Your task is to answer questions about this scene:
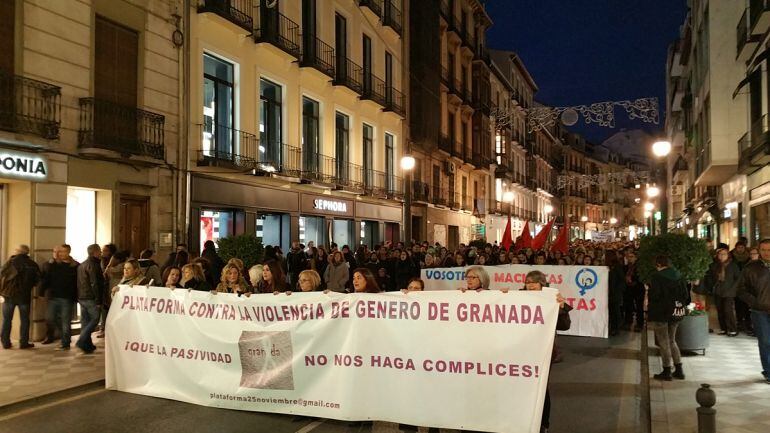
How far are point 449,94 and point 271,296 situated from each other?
32232 millimetres

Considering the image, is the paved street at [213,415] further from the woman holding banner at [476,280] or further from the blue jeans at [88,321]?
the blue jeans at [88,321]

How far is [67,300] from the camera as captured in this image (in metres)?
11.1

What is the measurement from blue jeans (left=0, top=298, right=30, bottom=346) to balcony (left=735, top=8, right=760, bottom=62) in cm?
1966

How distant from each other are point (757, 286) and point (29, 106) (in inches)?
486

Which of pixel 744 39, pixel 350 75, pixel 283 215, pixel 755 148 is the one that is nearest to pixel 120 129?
pixel 283 215

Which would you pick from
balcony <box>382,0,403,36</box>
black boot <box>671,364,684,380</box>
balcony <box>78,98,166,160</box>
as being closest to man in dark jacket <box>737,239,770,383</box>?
black boot <box>671,364,684,380</box>

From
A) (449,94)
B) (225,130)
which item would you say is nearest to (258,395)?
(225,130)

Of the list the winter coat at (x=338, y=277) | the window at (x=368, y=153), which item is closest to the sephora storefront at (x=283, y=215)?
the window at (x=368, y=153)

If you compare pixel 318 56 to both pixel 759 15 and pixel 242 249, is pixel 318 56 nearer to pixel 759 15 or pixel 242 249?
pixel 242 249

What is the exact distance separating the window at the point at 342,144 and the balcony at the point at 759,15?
46.1 feet

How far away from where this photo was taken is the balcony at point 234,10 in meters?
16.5

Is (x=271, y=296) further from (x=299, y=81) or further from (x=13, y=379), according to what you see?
(x=299, y=81)

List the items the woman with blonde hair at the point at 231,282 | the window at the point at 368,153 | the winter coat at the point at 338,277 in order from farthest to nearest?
the window at the point at 368,153 < the winter coat at the point at 338,277 < the woman with blonde hair at the point at 231,282

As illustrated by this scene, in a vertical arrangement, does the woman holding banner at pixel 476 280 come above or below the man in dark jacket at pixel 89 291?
above
